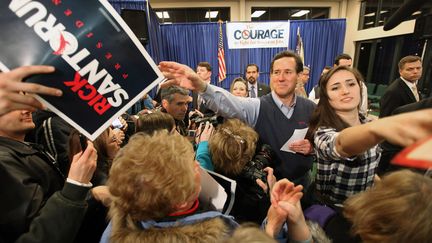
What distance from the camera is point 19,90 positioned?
65cm

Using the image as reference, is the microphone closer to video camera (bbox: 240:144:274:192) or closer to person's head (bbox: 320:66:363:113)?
person's head (bbox: 320:66:363:113)

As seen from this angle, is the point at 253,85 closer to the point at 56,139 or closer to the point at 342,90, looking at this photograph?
the point at 342,90

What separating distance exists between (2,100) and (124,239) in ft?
1.62

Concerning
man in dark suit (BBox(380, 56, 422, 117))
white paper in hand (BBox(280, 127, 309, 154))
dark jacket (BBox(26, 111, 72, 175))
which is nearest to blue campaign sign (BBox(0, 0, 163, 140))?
dark jacket (BBox(26, 111, 72, 175))

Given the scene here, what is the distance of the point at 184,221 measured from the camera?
0.73m

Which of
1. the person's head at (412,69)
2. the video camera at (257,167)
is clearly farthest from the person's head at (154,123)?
the person's head at (412,69)

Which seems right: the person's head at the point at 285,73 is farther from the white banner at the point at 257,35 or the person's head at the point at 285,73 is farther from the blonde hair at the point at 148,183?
the white banner at the point at 257,35

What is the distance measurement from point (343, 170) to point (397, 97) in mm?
2022

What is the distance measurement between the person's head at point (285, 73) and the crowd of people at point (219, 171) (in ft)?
0.32

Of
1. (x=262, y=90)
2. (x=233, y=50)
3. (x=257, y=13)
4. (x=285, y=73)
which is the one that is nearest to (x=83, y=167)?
(x=285, y=73)

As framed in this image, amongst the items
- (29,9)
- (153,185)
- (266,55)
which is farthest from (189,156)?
(266,55)

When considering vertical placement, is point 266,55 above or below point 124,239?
above

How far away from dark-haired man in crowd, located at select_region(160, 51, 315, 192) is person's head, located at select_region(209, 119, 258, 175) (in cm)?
28

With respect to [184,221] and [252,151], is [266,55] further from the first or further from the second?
[184,221]
